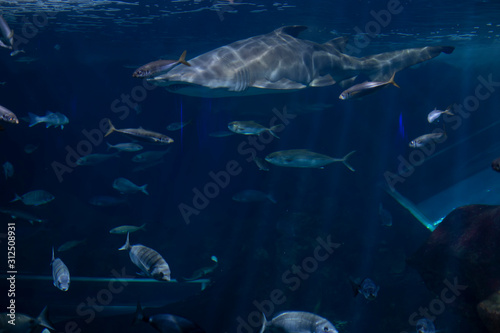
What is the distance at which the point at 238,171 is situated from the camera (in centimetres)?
1421

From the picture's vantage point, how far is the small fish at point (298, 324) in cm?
403

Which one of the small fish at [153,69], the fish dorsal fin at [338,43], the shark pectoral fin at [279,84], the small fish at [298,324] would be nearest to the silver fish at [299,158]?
the shark pectoral fin at [279,84]

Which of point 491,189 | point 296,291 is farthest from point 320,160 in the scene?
point 491,189

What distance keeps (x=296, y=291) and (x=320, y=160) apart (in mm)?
4605

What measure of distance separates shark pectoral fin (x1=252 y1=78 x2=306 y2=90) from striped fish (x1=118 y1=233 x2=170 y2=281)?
4.30 m

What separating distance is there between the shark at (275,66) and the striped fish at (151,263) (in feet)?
10.5

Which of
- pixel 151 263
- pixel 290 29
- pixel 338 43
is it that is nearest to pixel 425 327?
pixel 151 263

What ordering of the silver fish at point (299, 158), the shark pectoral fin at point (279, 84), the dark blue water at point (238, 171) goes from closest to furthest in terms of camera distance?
the silver fish at point (299, 158), the shark pectoral fin at point (279, 84), the dark blue water at point (238, 171)

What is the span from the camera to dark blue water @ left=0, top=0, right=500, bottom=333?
9.12m

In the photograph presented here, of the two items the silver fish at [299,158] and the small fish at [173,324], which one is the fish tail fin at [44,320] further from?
the silver fish at [299,158]

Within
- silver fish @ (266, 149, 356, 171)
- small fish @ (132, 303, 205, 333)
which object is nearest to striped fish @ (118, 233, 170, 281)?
small fish @ (132, 303, 205, 333)

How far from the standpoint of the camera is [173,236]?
14.1 m

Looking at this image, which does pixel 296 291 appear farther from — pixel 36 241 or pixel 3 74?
pixel 3 74

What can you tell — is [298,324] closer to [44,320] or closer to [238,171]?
[44,320]
